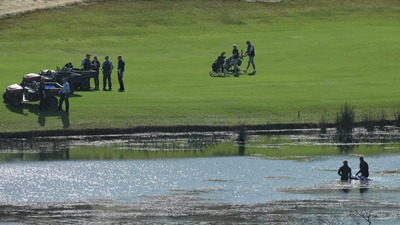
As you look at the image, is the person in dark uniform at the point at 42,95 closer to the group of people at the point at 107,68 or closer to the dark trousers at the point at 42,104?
the dark trousers at the point at 42,104

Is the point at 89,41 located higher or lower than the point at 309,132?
higher

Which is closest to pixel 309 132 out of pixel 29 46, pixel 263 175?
pixel 263 175

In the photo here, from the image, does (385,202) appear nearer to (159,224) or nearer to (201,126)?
(159,224)

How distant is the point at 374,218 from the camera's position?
22.3 meters

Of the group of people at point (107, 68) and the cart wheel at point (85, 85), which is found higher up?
the group of people at point (107, 68)

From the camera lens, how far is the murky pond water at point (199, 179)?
23.1 meters

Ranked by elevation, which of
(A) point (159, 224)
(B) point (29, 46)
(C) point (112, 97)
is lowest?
(A) point (159, 224)

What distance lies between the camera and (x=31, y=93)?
41.1 meters

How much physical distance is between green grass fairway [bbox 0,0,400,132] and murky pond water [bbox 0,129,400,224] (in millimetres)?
3122

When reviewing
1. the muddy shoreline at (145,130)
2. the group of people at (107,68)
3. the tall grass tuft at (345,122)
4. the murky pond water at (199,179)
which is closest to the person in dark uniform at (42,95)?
the muddy shoreline at (145,130)

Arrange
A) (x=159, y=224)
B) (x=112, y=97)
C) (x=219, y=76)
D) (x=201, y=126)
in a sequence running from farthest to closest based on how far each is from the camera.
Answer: (x=219, y=76), (x=112, y=97), (x=201, y=126), (x=159, y=224)

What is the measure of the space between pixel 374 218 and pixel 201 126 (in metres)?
17.8

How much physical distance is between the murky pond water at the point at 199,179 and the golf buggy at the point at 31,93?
15.1 ft

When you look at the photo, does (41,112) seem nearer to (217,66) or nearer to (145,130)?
(145,130)
